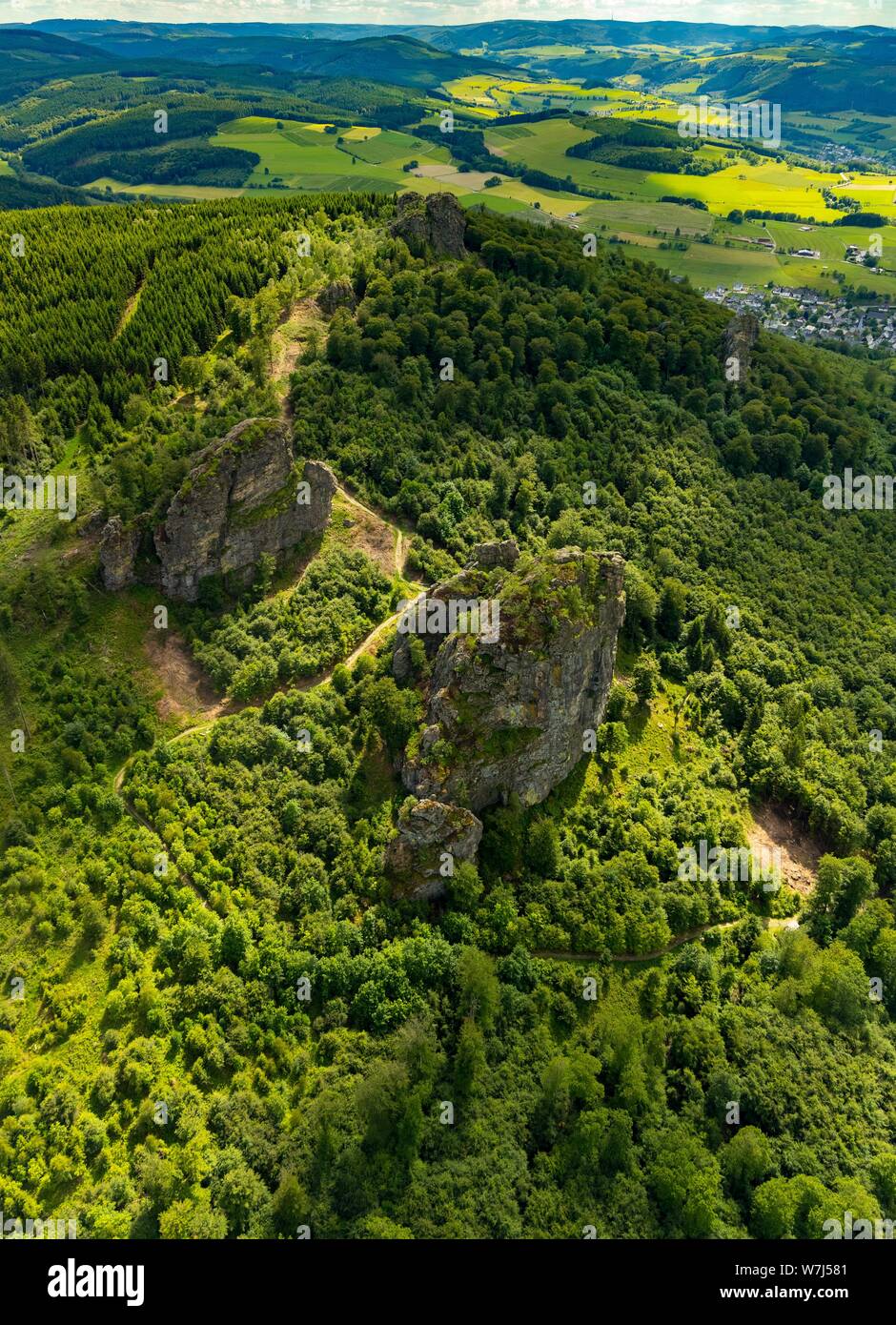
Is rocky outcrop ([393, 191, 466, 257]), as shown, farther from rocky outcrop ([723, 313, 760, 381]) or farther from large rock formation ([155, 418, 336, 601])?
large rock formation ([155, 418, 336, 601])

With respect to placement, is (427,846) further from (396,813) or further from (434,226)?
(434,226)

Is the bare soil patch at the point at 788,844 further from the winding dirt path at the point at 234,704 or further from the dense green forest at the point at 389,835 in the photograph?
the winding dirt path at the point at 234,704

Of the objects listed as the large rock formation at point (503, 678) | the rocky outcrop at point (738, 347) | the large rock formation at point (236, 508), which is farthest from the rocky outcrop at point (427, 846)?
the rocky outcrop at point (738, 347)

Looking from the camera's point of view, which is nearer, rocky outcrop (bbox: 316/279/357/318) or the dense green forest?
the dense green forest

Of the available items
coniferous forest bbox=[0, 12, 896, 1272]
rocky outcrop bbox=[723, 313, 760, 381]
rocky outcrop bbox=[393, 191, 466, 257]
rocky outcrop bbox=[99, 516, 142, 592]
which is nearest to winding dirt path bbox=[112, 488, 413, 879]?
coniferous forest bbox=[0, 12, 896, 1272]

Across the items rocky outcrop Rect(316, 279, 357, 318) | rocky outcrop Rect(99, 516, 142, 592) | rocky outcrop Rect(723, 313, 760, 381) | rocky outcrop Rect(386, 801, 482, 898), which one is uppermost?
rocky outcrop Rect(316, 279, 357, 318)
